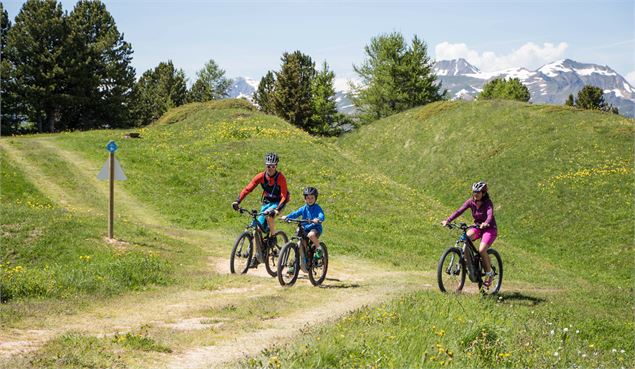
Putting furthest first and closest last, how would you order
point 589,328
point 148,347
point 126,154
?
1. point 126,154
2. point 589,328
3. point 148,347

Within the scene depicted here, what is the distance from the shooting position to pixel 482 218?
14.3 meters

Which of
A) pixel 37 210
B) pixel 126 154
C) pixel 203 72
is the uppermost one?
pixel 203 72

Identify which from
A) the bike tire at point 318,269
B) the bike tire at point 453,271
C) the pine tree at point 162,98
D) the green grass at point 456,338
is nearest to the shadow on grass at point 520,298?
the green grass at point 456,338

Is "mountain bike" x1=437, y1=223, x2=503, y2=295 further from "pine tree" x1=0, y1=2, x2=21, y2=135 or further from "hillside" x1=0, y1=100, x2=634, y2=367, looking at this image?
→ "pine tree" x1=0, y1=2, x2=21, y2=135

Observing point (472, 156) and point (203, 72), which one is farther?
point (203, 72)

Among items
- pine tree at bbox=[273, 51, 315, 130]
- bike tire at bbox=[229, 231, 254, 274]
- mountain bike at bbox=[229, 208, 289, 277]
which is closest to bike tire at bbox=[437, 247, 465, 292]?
mountain bike at bbox=[229, 208, 289, 277]

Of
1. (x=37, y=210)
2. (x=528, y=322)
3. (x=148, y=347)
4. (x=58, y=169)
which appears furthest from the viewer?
(x=58, y=169)

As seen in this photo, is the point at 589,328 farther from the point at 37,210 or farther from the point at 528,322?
the point at 37,210

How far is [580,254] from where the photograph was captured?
96.2 feet

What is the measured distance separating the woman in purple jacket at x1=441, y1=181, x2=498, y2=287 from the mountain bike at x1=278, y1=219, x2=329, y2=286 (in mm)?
3399

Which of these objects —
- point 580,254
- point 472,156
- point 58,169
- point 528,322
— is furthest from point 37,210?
point 472,156

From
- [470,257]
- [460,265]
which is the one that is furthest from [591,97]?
[460,265]

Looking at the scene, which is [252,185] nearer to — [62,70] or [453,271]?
[453,271]

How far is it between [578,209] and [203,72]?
116m
